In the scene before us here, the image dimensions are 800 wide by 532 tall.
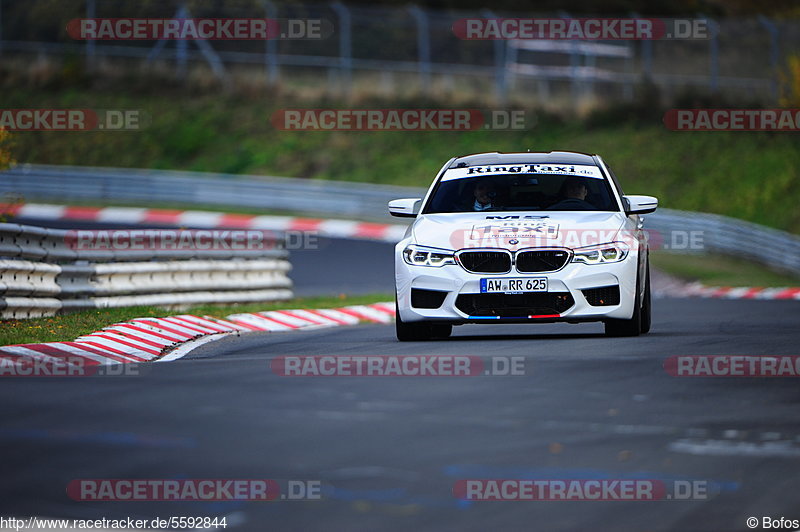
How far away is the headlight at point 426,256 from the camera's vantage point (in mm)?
12250

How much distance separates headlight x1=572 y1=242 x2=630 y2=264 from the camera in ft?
40.1

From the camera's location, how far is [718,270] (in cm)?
3234

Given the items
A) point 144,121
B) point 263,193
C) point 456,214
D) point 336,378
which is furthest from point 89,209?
point 336,378

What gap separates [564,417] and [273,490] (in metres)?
2.18

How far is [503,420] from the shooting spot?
24.5 ft

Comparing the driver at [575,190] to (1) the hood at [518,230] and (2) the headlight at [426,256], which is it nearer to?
(1) the hood at [518,230]
